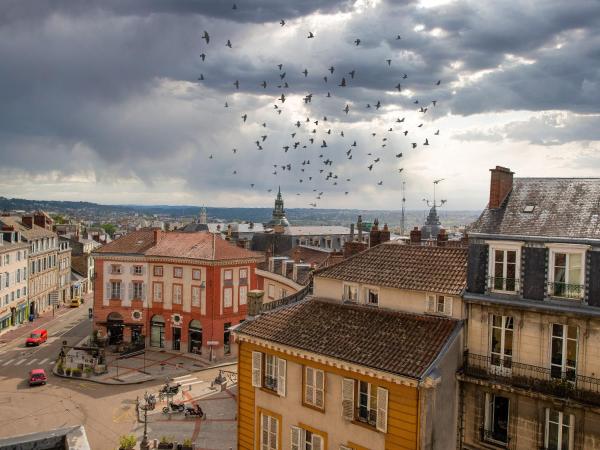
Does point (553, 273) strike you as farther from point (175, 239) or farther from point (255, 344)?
point (175, 239)

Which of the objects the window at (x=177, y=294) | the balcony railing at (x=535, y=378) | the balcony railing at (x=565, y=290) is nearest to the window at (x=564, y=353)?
the balcony railing at (x=535, y=378)

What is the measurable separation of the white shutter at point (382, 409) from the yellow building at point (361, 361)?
0.14 ft

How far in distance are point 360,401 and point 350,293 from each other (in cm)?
642

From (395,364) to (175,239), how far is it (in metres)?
49.6

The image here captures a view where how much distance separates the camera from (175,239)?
6881cm

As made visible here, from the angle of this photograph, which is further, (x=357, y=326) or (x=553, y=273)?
(x=357, y=326)

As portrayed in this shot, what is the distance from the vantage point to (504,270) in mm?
24219

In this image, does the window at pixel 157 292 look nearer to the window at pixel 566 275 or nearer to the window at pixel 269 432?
the window at pixel 269 432

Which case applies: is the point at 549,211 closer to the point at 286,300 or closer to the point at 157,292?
the point at 286,300

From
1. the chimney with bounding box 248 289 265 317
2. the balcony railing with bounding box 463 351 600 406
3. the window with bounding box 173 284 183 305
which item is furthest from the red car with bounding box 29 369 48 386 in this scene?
the balcony railing with bounding box 463 351 600 406

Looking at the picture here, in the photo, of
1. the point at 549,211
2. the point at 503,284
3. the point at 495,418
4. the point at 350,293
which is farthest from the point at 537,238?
the point at 350,293

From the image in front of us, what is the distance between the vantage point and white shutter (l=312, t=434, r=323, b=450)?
2625 cm

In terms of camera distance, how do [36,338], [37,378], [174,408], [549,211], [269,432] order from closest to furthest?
[549,211], [269,432], [174,408], [37,378], [36,338]

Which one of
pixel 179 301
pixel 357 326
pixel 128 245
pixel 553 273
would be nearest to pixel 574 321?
pixel 553 273
